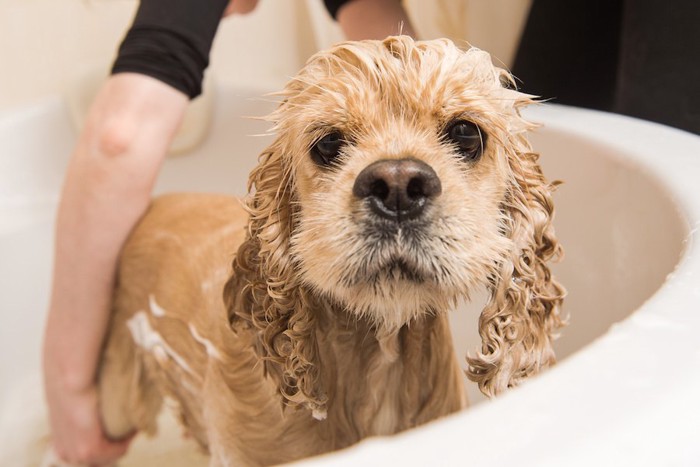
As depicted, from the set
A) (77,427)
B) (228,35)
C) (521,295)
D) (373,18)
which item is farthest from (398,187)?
(228,35)

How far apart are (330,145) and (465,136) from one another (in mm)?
149

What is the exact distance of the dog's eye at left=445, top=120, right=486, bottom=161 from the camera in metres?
0.73

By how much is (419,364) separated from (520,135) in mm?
323

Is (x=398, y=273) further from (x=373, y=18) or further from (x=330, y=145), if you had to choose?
(x=373, y=18)

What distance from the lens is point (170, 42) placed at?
1.06 metres

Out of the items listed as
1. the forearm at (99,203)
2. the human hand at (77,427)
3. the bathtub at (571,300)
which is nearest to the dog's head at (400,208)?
the bathtub at (571,300)

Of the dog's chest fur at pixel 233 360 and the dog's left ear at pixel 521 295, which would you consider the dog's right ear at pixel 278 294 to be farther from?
the dog's left ear at pixel 521 295

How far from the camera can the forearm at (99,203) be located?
105 centimetres

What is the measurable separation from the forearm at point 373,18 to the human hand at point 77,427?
0.98 meters

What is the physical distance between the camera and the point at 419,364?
876mm

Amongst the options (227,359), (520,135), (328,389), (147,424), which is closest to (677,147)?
(520,135)

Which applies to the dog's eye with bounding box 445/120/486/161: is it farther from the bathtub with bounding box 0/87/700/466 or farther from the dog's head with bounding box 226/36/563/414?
the bathtub with bounding box 0/87/700/466

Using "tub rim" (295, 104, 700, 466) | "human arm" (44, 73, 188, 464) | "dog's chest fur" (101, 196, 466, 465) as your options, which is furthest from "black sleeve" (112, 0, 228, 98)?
"tub rim" (295, 104, 700, 466)

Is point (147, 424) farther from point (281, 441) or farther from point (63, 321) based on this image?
point (281, 441)
